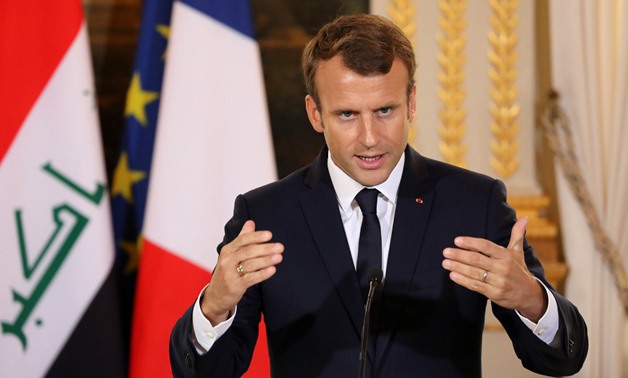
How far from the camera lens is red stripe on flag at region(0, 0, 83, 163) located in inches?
129

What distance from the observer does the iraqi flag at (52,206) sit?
320 cm

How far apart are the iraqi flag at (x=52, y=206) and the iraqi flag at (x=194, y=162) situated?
0.16m

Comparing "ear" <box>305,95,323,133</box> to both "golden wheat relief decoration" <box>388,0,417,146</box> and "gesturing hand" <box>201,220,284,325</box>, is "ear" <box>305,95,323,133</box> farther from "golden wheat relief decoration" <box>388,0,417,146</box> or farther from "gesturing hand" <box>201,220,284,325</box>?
"golden wheat relief decoration" <box>388,0,417,146</box>

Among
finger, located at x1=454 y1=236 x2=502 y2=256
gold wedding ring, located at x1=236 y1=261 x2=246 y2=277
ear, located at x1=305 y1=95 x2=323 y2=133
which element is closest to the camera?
finger, located at x1=454 y1=236 x2=502 y2=256

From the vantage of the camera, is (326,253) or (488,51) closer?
(326,253)

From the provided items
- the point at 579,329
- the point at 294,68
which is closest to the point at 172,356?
the point at 579,329

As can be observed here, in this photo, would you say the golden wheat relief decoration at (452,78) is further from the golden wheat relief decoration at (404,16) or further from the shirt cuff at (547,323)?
the shirt cuff at (547,323)

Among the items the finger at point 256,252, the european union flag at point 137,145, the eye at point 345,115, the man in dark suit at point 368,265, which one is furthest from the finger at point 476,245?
the european union flag at point 137,145

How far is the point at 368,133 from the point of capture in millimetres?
2033

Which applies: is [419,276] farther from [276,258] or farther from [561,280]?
[561,280]

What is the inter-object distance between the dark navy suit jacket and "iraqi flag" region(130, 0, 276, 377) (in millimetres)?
1130

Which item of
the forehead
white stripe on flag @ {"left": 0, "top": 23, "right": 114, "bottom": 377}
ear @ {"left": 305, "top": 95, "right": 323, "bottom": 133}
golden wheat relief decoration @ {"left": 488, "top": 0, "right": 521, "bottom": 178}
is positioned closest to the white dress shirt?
ear @ {"left": 305, "top": 95, "right": 323, "bottom": 133}

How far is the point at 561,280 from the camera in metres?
3.59

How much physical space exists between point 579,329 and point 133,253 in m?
2.13
